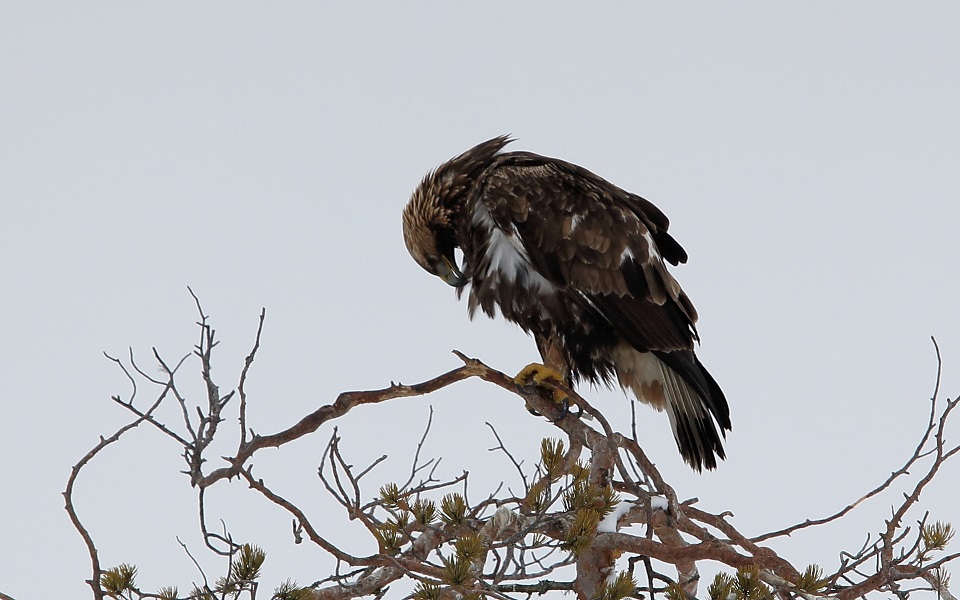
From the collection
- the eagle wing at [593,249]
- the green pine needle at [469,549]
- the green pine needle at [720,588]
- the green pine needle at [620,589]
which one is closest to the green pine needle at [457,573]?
the green pine needle at [469,549]

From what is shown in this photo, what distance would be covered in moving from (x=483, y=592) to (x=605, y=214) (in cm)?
253

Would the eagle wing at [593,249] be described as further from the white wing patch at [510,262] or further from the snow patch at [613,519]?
the snow patch at [613,519]

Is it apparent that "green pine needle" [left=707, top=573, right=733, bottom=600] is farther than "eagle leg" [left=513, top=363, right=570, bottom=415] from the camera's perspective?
No

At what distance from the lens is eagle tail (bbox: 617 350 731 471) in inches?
178

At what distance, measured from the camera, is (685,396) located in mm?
4695

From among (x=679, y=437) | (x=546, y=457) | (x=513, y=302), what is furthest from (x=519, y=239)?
(x=546, y=457)

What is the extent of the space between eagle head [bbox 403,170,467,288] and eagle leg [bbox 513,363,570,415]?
2.36 ft

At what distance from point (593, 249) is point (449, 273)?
2.78 ft

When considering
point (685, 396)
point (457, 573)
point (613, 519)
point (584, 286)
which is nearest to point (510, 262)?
point (584, 286)

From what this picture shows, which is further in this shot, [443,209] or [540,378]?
[443,209]

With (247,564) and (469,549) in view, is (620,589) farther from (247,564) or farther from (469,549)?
(247,564)

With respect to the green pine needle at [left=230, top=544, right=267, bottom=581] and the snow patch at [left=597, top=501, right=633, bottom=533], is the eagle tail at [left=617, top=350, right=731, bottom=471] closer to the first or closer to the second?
the snow patch at [left=597, top=501, right=633, bottom=533]

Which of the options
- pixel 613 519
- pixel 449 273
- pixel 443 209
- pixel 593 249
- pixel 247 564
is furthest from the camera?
pixel 449 273

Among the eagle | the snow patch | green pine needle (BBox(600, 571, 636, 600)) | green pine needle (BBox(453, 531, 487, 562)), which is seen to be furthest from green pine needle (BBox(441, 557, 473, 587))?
the eagle
